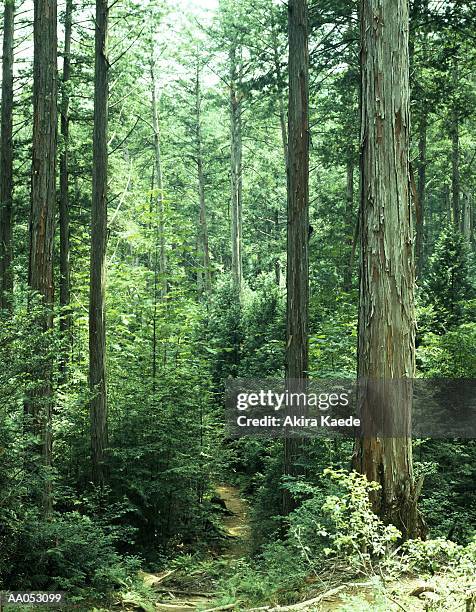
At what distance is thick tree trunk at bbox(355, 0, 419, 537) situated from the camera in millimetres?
6125

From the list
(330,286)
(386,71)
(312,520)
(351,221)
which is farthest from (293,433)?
(351,221)

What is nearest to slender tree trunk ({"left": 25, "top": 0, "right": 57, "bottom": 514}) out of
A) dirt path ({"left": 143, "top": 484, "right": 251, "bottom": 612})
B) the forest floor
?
dirt path ({"left": 143, "top": 484, "right": 251, "bottom": 612})

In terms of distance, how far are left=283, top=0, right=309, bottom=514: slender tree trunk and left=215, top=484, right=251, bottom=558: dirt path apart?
2.86 m

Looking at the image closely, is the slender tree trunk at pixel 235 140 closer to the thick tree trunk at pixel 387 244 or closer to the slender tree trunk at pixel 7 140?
the slender tree trunk at pixel 7 140

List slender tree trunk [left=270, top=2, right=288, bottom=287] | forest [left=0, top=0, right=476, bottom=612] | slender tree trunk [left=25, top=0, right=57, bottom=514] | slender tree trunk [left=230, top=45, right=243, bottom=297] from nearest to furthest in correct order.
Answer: forest [left=0, top=0, right=476, bottom=612]
slender tree trunk [left=25, top=0, right=57, bottom=514]
slender tree trunk [left=270, top=2, right=288, bottom=287]
slender tree trunk [left=230, top=45, right=243, bottom=297]

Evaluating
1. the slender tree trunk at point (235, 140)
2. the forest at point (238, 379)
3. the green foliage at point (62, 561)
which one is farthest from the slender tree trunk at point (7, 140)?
the slender tree trunk at point (235, 140)

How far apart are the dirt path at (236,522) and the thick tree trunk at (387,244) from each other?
495cm

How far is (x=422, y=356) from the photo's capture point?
10.5 meters

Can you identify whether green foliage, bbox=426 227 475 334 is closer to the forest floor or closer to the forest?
the forest

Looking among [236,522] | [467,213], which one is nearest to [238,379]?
[236,522]

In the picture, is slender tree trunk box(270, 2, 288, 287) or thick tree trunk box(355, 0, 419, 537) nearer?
thick tree trunk box(355, 0, 419, 537)

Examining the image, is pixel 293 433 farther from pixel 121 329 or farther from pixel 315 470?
pixel 121 329

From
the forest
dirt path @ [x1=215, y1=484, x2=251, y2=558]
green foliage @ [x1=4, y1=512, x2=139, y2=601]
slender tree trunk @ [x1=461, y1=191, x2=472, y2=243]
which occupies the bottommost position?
dirt path @ [x1=215, y1=484, x2=251, y2=558]

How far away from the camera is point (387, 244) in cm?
623
